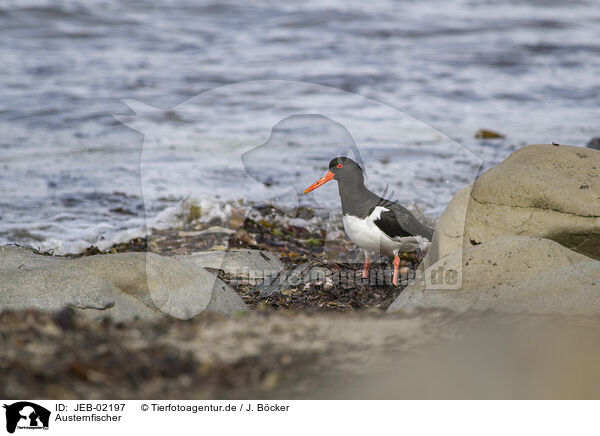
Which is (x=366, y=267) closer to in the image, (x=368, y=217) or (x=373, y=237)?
(x=373, y=237)

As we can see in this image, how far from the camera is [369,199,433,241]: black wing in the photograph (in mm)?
5512

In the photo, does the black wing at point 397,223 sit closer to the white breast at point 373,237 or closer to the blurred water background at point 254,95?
the white breast at point 373,237

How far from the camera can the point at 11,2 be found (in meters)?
21.2

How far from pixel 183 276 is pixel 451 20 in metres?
19.3

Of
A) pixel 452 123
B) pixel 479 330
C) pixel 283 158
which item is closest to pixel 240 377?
pixel 479 330

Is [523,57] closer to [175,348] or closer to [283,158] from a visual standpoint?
[283,158]

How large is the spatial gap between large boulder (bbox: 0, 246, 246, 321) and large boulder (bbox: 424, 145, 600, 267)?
1886 millimetres

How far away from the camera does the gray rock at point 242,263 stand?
598 centimetres

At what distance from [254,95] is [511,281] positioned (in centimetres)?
1116

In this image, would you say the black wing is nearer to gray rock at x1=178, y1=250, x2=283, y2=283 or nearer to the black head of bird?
the black head of bird

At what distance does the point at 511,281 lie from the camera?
4.06m

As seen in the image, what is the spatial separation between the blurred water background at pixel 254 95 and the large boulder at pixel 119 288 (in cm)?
139
